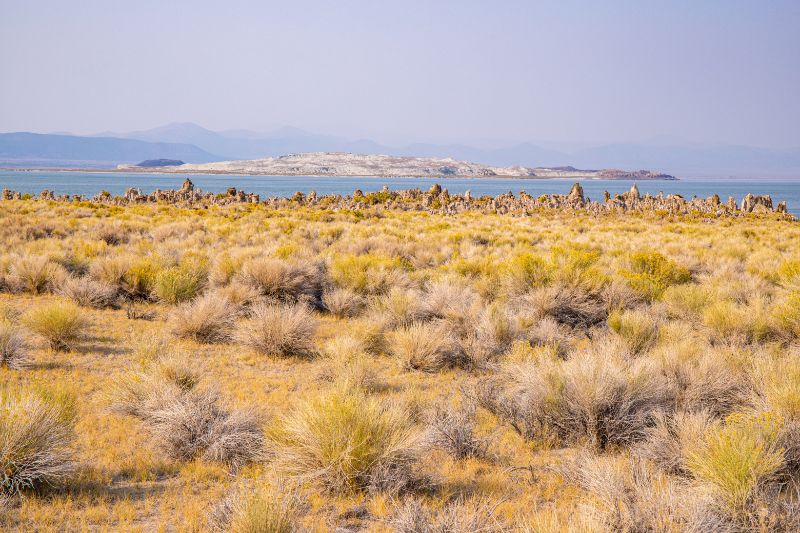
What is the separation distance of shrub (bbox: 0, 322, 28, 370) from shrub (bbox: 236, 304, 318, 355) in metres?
2.68

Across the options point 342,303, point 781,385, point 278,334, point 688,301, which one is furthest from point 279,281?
point 781,385

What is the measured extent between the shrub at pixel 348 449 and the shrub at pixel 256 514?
495 millimetres

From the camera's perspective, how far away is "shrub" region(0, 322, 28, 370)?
6711 mm

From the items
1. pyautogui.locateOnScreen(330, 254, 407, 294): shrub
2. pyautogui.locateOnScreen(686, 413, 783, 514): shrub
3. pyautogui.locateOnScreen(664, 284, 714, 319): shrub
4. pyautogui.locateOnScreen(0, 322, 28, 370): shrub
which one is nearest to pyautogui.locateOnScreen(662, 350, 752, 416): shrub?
pyautogui.locateOnScreen(686, 413, 783, 514): shrub

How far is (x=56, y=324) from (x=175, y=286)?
2.87 meters

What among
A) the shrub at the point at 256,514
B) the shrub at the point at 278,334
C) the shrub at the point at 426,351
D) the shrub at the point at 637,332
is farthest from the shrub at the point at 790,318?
the shrub at the point at 256,514

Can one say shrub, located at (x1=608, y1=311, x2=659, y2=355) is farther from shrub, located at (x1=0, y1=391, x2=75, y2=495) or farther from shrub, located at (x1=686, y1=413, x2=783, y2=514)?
shrub, located at (x1=0, y1=391, x2=75, y2=495)

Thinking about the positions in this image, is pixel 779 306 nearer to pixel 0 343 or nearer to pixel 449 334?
pixel 449 334

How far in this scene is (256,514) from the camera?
3.24 m

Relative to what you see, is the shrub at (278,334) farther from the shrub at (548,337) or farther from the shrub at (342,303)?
the shrub at (548,337)

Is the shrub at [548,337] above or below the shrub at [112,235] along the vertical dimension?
below

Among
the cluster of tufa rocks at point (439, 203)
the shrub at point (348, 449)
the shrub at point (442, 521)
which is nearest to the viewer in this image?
the shrub at point (442, 521)

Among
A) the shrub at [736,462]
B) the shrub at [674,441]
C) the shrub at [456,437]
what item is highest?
the shrub at [736,462]

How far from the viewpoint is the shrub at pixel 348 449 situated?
4.19m
